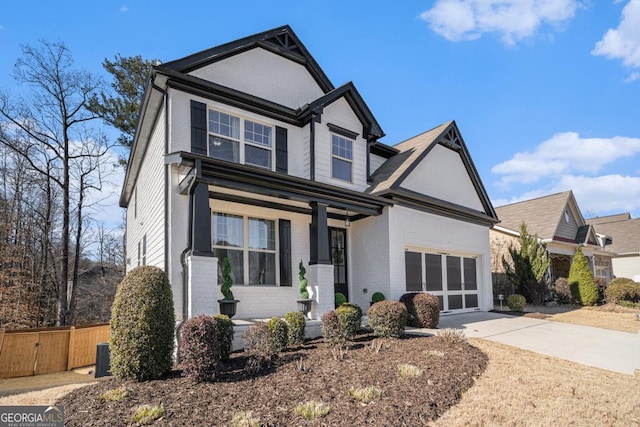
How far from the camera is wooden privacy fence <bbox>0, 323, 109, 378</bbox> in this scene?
30.9ft

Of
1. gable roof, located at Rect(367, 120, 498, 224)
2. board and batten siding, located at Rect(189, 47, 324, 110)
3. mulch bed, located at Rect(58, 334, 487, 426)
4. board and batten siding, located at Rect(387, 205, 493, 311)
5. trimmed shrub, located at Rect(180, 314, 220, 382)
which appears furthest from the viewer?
gable roof, located at Rect(367, 120, 498, 224)

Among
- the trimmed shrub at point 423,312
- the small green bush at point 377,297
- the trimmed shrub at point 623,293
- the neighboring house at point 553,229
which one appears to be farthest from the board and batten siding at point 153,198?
the trimmed shrub at point 623,293

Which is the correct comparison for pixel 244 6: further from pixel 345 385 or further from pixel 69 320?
pixel 69 320

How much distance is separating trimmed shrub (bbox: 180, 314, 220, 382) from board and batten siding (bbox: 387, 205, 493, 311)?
21.8 ft

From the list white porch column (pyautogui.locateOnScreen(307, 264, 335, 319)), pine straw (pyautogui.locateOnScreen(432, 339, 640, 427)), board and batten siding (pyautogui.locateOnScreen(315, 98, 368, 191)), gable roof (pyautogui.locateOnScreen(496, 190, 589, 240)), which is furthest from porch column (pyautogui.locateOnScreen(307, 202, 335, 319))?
gable roof (pyautogui.locateOnScreen(496, 190, 589, 240))

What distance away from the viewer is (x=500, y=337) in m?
9.59

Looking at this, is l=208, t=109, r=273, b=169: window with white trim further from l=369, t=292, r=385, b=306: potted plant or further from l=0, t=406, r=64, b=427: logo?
l=0, t=406, r=64, b=427: logo

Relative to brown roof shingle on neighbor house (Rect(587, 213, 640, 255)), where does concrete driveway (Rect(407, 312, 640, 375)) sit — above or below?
below

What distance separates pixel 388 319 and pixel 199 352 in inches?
176

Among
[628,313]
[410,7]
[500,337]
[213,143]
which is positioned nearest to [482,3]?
[410,7]

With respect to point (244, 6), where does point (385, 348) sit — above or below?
below

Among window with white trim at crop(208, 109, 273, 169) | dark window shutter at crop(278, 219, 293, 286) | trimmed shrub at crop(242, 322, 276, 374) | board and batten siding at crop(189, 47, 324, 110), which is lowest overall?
trimmed shrub at crop(242, 322, 276, 374)

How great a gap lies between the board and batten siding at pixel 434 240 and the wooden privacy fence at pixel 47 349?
854 centimetres

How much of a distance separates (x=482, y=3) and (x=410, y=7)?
7.07ft
